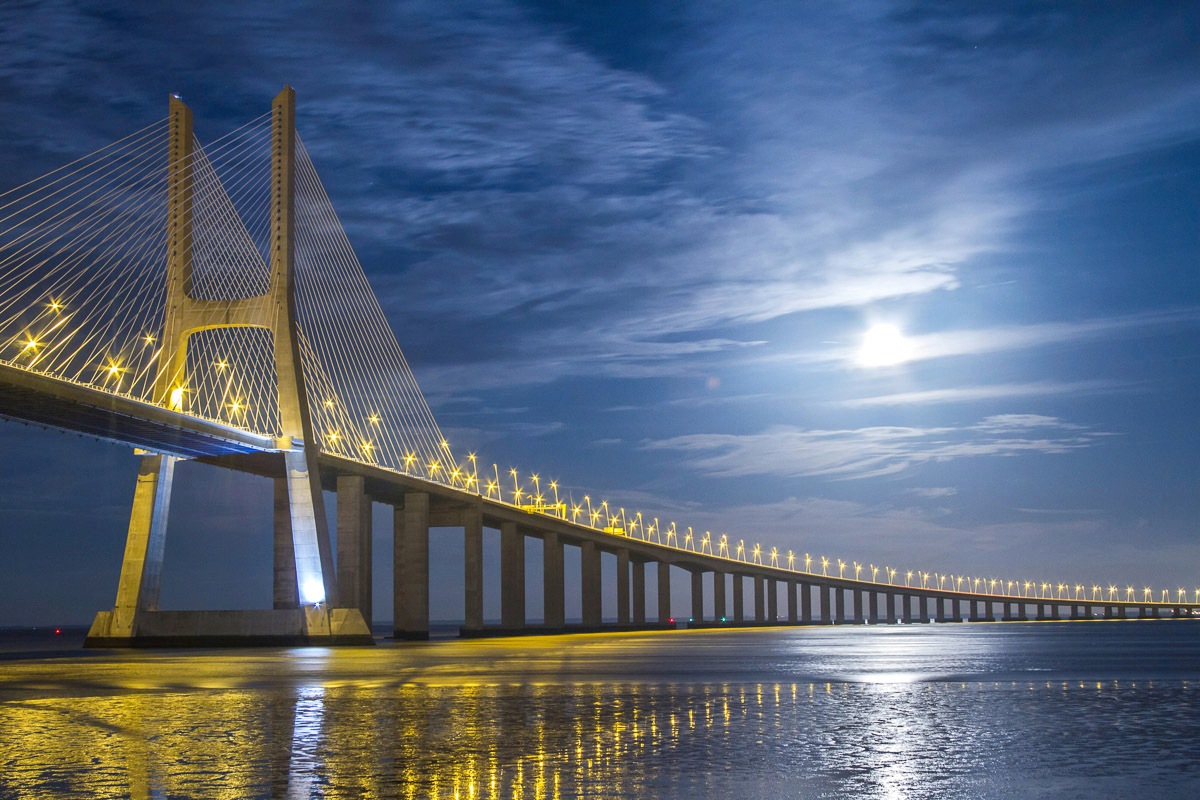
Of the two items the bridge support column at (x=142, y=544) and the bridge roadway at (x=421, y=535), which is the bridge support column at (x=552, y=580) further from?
the bridge support column at (x=142, y=544)

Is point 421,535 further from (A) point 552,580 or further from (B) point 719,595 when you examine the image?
(B) point 719,595

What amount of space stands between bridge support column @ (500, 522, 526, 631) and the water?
70.1m

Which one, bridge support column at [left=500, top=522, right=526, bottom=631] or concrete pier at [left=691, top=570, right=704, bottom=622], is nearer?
bridge support column at [left=500, top=522, right=526, bottom=631]

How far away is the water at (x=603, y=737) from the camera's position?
452 inches

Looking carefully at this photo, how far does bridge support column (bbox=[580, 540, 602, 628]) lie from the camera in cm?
11462

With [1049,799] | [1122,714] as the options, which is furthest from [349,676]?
[1049,799]

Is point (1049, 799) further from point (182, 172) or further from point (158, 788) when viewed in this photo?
point (182, 172)

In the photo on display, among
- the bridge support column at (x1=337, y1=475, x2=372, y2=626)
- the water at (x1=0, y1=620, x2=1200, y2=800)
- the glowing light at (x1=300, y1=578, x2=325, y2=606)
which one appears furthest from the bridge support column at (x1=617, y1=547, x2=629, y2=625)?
the water at (x1=0, y1=620, x2=1200, y2=800)

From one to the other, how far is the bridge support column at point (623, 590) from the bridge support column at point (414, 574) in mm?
42624

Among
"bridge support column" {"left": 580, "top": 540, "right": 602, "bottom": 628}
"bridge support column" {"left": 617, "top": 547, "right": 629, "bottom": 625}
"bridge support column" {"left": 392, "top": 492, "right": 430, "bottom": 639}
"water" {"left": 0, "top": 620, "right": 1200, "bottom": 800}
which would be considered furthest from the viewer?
"bridge support column" {"left": 617, "top": 547, "right": 629, "bottom": 625}

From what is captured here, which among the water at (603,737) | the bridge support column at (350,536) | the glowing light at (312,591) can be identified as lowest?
the water at (603,737)

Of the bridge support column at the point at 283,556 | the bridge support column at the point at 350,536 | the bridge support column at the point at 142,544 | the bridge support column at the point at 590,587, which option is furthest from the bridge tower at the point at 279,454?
the bridge support column at the point at 590,587

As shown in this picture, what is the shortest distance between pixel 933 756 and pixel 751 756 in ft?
6.26

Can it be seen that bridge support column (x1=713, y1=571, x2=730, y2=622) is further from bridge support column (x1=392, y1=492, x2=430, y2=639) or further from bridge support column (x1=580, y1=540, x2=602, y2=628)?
bridge support column (x1=392, y1=492, x2=430, y2=639)
